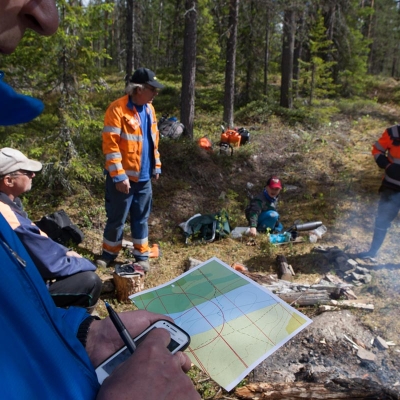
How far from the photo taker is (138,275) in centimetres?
416

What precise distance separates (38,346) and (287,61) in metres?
14.9

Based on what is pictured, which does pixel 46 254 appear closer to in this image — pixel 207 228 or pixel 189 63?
pixel 207 228

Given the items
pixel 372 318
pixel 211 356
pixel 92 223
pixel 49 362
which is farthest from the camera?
pixel 92 223

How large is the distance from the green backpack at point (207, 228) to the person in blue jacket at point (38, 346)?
500cm

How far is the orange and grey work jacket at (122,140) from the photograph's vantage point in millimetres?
4488

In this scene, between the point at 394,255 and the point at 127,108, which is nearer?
the point at 127,108

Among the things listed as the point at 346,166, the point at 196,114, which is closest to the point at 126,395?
the point at 346,166

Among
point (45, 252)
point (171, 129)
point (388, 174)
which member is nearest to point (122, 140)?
point (45, 252)

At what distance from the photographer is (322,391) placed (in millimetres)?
2547

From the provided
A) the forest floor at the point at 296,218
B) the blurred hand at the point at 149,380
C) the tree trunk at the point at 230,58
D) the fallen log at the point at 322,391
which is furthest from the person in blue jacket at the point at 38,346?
the tree trunk at the point at 230,58

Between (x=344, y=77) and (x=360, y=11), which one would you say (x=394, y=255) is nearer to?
(x=344, y=77)

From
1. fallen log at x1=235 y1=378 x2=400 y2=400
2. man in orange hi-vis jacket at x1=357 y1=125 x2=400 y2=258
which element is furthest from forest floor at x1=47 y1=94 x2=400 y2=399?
man in orange hi-vis jacket at x1=357 y1=125 x2=400 y2=258

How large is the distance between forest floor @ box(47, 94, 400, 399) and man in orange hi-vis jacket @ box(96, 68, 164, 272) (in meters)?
0.50

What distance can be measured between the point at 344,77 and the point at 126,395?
20.8 meters
